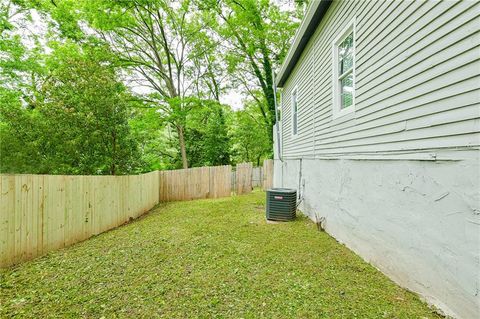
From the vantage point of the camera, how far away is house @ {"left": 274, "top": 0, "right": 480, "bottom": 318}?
1960 mm

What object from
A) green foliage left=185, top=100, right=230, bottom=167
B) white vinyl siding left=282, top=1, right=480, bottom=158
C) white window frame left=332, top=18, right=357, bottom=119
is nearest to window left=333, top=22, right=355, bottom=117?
white window frame left=332, top=18, right=357, bottom=119

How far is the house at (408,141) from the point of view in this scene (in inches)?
77.2

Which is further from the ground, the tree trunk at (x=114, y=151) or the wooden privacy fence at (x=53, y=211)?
the tree trunk at (x=114, y=151)

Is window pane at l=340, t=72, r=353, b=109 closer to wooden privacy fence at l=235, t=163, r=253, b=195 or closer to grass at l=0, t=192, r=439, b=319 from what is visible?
grass at l=0, t=192, r=439, b=319

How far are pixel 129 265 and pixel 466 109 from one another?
173 inches

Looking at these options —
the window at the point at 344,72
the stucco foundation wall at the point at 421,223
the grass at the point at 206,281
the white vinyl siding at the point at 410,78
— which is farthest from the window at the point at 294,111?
the grass at the point at 206,281

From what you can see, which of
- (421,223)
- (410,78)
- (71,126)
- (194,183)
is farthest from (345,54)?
(194,183)

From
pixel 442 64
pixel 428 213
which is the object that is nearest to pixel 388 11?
pixel 442 64

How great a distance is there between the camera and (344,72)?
4.50 m

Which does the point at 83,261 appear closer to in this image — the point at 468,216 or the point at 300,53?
the point at 468,216

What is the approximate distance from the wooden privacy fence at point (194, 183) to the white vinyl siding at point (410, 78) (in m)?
6.61

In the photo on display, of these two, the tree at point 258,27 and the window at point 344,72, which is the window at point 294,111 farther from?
the tree at point 258,27

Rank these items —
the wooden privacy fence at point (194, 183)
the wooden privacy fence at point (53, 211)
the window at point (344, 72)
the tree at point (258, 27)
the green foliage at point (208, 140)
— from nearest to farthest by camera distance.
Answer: the wooden privacy fence at point (53, 211)
the window at point (344, 72)
the wooden privacy fence at point (194, 183)
the tree at point (258, 27)
the green foliage at point (208, 140)

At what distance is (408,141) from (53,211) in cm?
550
